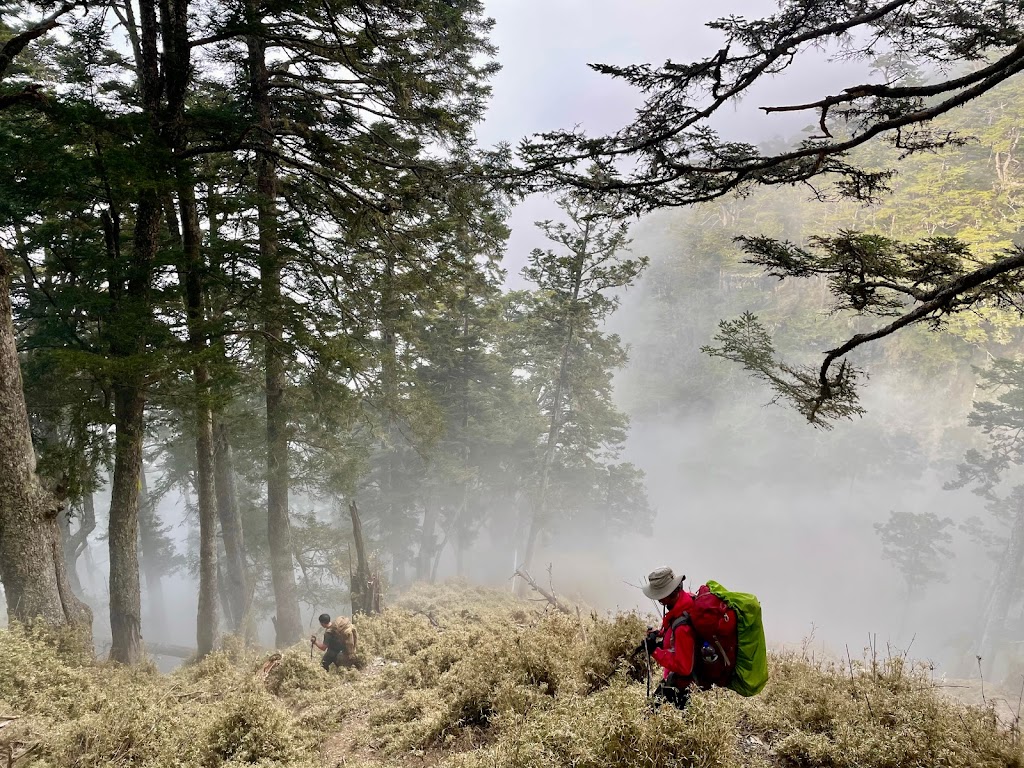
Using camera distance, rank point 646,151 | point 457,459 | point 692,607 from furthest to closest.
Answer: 1. point 457,459
2. point 646,151
3. point 692,607

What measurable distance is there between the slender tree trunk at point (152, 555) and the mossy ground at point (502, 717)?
22340 mm

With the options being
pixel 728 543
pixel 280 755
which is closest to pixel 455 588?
pixel 280 755

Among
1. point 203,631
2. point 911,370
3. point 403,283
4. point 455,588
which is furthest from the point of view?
point 911,370

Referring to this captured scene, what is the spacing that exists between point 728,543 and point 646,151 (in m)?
47.1

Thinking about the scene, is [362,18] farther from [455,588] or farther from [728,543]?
[728,543]

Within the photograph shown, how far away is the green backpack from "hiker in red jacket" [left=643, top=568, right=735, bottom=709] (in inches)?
2.1

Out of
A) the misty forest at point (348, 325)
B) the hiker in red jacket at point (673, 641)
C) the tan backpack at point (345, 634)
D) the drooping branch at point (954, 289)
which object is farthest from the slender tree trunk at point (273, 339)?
the drooping branch at point (954, 289)

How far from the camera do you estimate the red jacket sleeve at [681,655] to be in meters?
3.66

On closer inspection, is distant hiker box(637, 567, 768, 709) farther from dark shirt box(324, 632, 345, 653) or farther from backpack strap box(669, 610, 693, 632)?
dark shirt box(324, 632, 345, 653)

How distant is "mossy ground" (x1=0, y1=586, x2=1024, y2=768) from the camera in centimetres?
358

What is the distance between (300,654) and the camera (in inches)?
316

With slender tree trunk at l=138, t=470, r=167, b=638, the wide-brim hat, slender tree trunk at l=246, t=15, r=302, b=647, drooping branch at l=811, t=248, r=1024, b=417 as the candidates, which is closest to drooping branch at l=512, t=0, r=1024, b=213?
drooping branch at l=811, t=248, r=1024, b=417

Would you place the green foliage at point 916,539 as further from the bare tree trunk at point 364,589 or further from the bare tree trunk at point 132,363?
the bare tree trunk at point 132,363

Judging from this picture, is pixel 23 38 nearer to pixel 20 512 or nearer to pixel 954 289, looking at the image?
pixel 20 512
